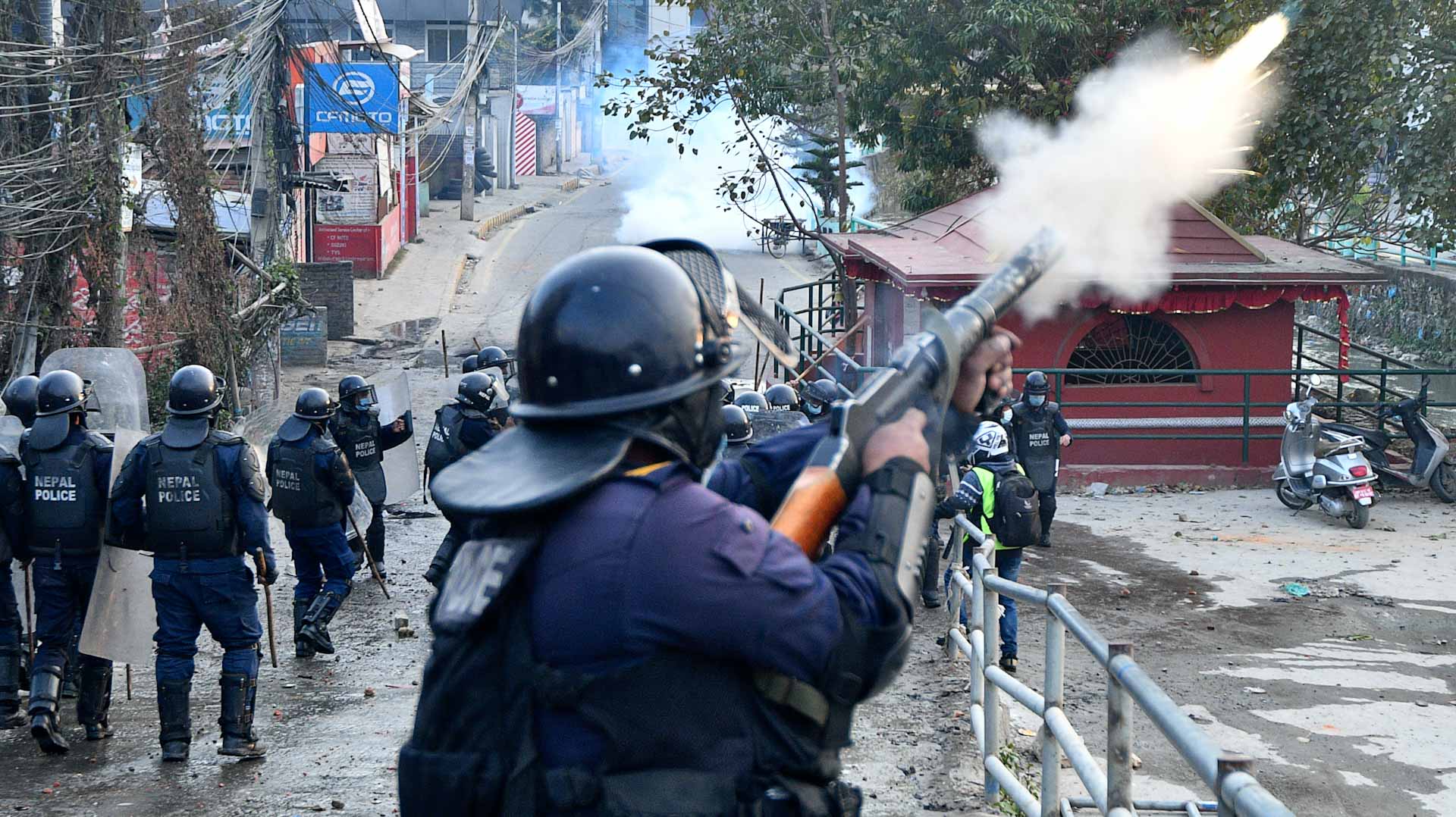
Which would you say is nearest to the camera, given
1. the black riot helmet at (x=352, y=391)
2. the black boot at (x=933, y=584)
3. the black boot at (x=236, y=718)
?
the black boot at (x=236, y=718)

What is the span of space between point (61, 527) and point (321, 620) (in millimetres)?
2073

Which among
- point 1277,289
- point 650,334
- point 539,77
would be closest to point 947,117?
point 1277,289

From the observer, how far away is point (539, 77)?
2493 inches

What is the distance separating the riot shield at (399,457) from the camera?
1147 cm

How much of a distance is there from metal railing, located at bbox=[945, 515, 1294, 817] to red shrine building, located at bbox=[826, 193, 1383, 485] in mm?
7922

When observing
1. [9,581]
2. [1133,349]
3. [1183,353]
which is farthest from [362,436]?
[1183,353]

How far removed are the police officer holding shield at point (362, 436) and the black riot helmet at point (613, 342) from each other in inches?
345

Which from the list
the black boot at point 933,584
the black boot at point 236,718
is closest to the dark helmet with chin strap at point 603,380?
the black boot at point 236,718

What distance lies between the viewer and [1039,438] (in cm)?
1134

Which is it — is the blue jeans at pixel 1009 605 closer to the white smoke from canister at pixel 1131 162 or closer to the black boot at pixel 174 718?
the white smoke from canister at pixel 1131 162

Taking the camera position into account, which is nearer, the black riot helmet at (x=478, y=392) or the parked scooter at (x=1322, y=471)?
the black riot helmet at (x=478, y=392)

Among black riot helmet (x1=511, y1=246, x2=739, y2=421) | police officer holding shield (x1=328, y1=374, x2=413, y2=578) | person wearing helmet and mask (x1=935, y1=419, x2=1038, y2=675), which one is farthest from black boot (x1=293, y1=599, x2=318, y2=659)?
black riot helmet (x1=511, y1=246, x2=739, y2=421)

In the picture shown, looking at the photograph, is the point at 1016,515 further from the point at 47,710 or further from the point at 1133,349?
the point at 1133,349

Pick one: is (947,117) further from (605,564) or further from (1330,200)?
(605,564)
